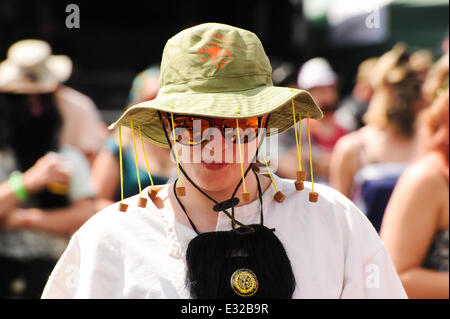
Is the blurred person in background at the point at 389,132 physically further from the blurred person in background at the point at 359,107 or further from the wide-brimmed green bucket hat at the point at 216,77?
the wide-brimmed green bucket hat at the point at 216,77

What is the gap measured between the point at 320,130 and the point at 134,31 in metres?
5.95

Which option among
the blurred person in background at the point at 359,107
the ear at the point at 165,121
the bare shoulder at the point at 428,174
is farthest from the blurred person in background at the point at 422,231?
the blurred person in background at the point at 359,107

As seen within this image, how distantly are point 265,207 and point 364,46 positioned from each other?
8602 millimetres

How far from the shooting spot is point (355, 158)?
4.11m

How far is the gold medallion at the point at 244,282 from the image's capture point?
58.9 inches

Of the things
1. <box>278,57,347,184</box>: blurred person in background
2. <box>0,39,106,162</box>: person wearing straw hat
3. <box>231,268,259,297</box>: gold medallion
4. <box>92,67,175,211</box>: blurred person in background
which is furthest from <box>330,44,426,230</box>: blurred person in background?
<box>231,268,259,297</box>: gold medallion

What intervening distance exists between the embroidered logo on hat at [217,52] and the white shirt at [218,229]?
0.41m

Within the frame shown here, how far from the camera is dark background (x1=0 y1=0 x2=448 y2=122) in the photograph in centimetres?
968

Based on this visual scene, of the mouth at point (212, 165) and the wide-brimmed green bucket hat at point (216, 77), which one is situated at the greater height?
the wide-brimmed green bucket hat at point (216, 77)

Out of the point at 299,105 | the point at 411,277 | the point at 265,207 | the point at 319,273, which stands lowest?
the point at 411,277

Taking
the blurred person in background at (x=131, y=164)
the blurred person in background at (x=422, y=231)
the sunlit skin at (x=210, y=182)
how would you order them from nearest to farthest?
the sunlit skin at (x=210, y=182) → the blurred person in background at (x=422, y=231) → the blurred person in background at (x=131, y=164)

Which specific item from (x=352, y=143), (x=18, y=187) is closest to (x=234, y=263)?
(x=18, y=187)
